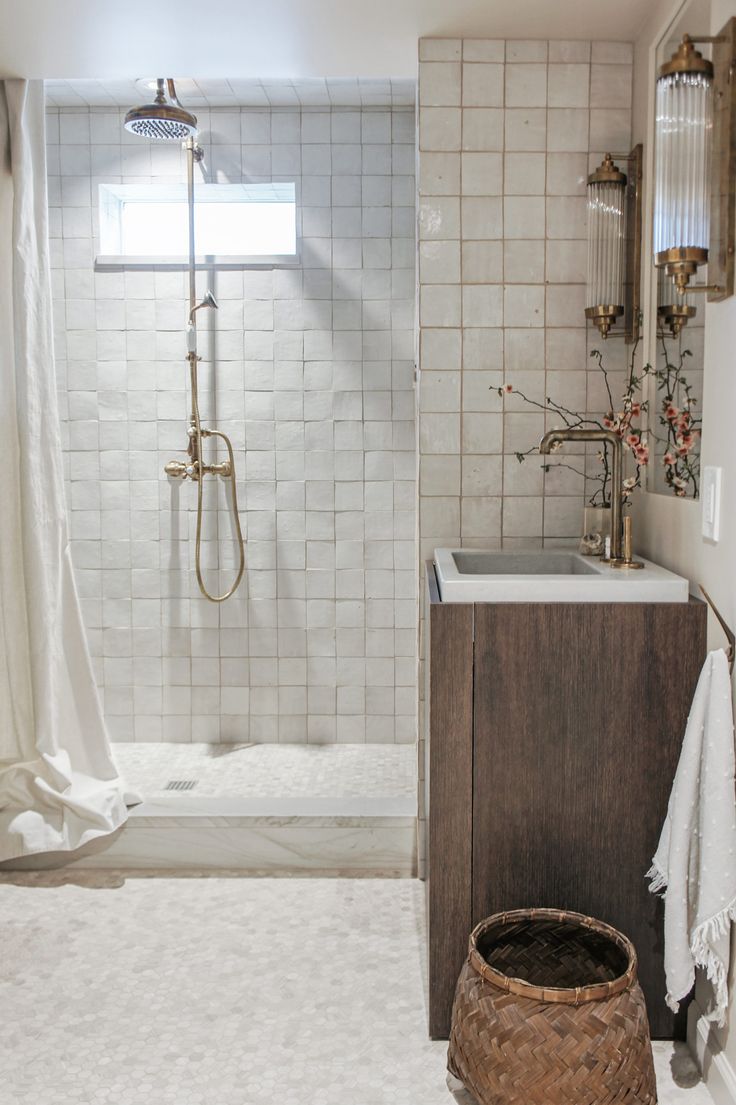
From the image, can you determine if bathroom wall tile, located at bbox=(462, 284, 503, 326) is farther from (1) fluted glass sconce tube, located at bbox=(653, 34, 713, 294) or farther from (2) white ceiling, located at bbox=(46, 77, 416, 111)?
(2) white ceiling, located at bbox=(46, 77, 416, 111)

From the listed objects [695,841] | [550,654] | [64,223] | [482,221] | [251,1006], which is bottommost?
[251,1006]

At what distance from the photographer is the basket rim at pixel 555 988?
1.65 m

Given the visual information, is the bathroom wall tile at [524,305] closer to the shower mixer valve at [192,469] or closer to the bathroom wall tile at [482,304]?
the bathroom wall tile at [482,304]

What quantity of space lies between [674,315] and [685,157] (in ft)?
1.40

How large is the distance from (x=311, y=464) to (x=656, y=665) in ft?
6.57

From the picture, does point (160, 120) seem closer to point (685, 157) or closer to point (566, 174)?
point (566, 174)

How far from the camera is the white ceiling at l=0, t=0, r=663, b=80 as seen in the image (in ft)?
7.47

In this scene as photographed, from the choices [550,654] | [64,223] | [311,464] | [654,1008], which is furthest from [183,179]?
[654,1008]

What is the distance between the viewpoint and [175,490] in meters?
3.70

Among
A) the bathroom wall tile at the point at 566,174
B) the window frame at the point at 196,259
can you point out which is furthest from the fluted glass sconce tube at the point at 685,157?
the window frame at the point at 196,259

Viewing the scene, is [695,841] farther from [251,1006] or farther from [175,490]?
[175,490]

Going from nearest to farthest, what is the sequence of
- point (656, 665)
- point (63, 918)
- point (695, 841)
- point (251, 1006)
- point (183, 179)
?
point (695, 841), point (656, 665), point (251, 1006), point (63, 918), point (183, 179)

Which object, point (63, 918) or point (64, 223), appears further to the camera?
point (64, 223)

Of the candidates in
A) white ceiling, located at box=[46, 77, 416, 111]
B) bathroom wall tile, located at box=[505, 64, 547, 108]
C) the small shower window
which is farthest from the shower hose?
bathroom wall tile, located at box=[505, 64, 547, 108]
